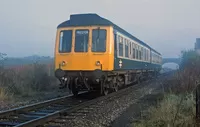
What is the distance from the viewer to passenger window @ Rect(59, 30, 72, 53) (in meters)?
13.3

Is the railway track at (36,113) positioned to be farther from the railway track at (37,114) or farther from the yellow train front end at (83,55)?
the yellow train front end at (83,55)

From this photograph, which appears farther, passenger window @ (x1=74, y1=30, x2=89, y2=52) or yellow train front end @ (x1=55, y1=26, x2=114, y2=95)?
passenger window @ (x1=74, y1=30, x2=89, y2=52)

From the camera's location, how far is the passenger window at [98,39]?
1288cm

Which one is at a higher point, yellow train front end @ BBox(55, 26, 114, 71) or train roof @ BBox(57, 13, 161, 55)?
train roof @ BBox(57, 13, 161, 55)

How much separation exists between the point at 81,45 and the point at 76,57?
22.4 inches

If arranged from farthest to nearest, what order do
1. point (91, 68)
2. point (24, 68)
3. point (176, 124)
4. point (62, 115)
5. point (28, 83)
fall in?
1. point (24, 68)
2. point (28, 83)
3. point (91, 68)
4. point (62, 115)
5. point (176, 124)

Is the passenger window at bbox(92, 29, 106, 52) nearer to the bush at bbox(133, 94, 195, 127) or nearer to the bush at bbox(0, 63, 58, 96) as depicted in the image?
the bush at bbox(0, 63, 58, 96)

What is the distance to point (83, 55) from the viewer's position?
42.2ft

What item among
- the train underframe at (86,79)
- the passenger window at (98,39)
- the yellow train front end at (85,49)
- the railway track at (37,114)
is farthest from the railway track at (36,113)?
the passenger window at (98,39)

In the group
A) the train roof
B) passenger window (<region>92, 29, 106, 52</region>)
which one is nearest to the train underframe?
passenger window (<region>92, 29, 106, 52</region>)

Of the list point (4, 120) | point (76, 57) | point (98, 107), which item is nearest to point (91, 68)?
point (76, 57)

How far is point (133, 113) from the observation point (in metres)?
9.48

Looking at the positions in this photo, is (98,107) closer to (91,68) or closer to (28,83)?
(91,68)

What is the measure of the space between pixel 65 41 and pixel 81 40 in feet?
2.38
